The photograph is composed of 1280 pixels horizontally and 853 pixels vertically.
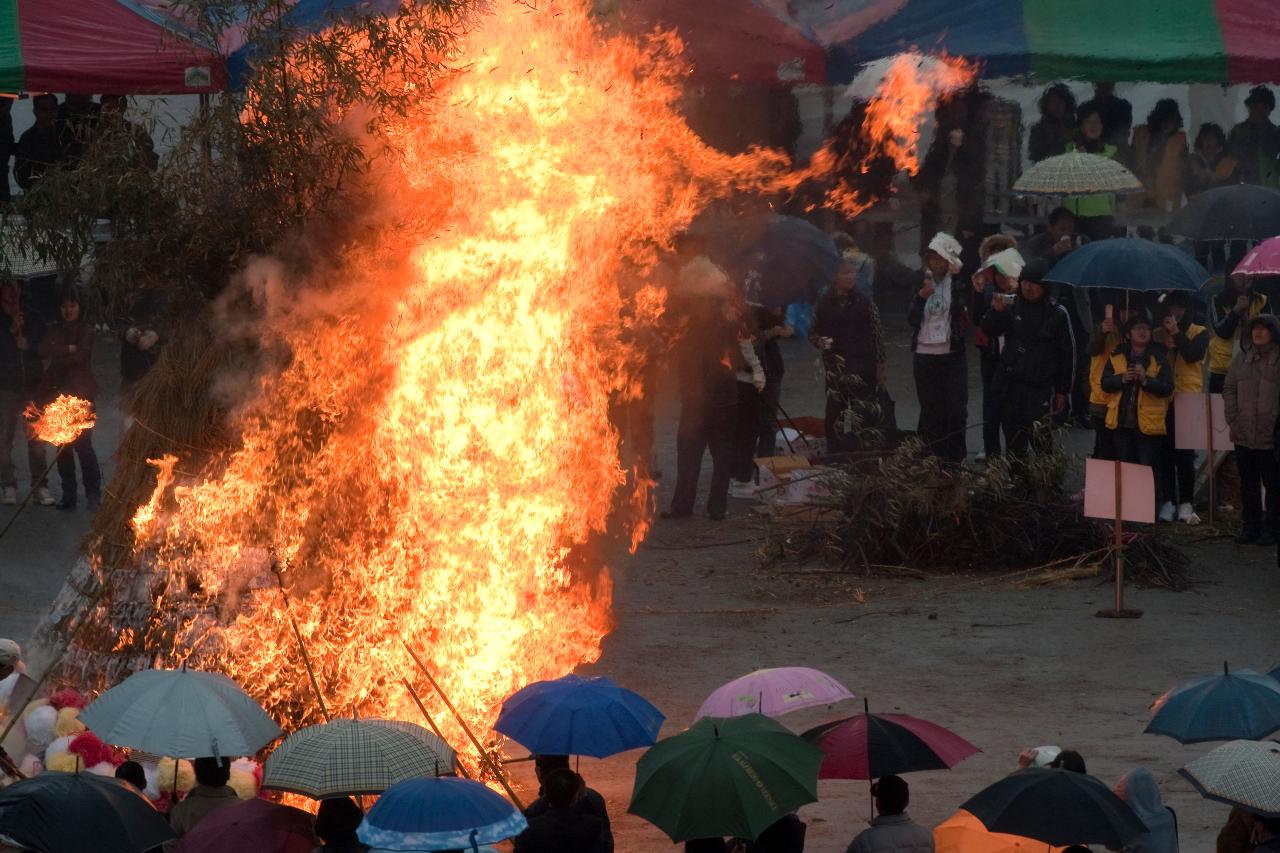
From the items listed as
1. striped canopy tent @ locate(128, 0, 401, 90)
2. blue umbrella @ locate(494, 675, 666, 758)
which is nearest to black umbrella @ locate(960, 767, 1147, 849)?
blue umbrella @ locate(494, 675, 666, 758)

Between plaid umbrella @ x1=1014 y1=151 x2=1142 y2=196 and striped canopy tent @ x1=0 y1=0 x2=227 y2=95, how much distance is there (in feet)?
27.9

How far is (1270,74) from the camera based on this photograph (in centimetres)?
1697

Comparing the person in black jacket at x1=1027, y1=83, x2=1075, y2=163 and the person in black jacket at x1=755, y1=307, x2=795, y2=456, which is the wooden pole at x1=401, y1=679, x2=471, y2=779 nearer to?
the person in black jacket at x1=755, y1=307, x2=795, y2=456

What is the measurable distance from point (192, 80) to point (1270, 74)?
9864mm

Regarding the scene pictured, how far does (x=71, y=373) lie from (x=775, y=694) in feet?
28.2

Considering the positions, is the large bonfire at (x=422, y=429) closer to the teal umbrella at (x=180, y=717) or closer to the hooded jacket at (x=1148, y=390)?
the teal umbrella at (x=180, y=717)

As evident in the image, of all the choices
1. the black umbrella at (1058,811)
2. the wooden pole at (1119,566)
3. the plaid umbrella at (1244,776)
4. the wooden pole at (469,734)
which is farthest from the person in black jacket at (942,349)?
the black umbrella at (1058,811)

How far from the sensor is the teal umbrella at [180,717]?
7.12 m

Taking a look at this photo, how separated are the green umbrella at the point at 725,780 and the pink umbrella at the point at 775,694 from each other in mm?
976

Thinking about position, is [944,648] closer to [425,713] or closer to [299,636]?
[425,713]

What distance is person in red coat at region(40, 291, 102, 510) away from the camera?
1466cm

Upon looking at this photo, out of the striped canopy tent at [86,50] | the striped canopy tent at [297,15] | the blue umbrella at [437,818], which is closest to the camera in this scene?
the blue umbrella at [437,818]

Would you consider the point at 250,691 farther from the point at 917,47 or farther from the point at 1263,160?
the point at 1263,160

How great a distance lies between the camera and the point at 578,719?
25.2 feet
